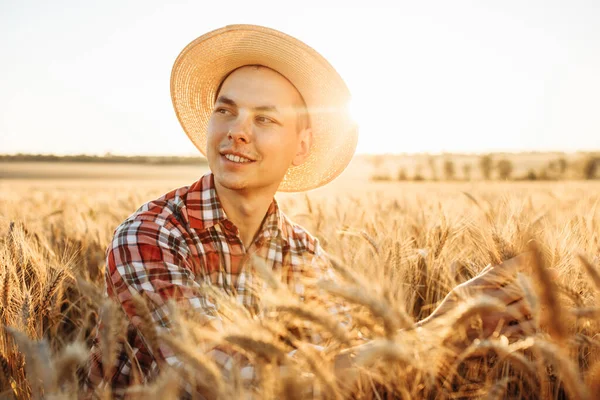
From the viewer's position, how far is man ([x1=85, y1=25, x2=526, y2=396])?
1688 millimetres

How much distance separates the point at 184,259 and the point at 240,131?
2.09ft

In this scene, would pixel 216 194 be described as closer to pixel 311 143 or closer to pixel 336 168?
pixel 311 143

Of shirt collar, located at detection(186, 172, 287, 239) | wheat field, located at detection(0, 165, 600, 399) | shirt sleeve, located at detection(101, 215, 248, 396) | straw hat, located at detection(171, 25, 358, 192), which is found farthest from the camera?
straw hat, located at detection(171, 25, 358, 192)

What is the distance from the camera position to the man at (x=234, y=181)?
169 cm

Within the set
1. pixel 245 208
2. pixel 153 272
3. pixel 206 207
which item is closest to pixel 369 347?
pixel 153 272

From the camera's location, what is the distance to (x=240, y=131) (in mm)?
2141

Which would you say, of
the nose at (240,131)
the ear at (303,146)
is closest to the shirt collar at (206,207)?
the nose at (240,131)

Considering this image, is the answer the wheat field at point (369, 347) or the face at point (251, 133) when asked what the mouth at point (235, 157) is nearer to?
the face at point (251, 133)

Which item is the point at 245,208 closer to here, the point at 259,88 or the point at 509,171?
the point at 259,88

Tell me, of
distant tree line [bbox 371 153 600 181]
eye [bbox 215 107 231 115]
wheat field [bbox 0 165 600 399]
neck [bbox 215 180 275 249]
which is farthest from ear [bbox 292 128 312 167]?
distant tree line [bbox 371 153 600 181]

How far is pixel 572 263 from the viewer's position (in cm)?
151

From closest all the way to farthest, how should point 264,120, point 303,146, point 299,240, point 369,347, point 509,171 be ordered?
point 369,347
point 264,120
point 299,240
point 303,146
point 509,171

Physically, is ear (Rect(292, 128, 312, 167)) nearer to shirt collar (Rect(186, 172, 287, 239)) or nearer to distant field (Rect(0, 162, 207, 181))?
shirt collar (Rect(186, 172, 287, 239))

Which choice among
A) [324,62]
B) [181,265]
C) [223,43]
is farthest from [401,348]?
[223,43]
